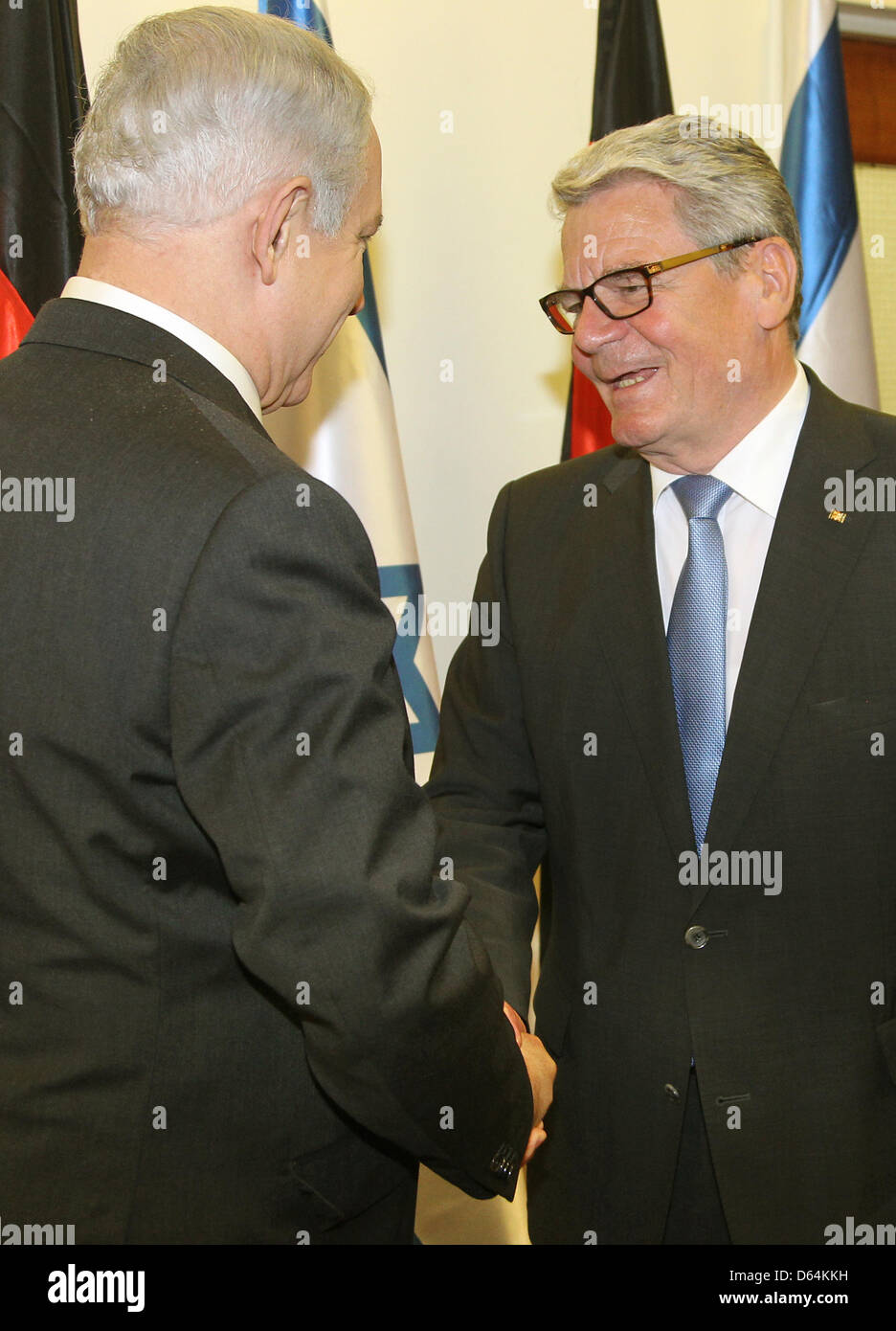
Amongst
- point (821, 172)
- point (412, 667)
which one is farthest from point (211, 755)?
point (821, 172)

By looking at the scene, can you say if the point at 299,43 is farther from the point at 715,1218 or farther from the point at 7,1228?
the point at 715,1218

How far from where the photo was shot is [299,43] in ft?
4.59

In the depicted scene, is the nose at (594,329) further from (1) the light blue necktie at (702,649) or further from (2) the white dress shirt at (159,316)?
(2) the white dress shirt at (159,316)

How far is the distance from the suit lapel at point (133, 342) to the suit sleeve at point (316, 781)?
19 cm

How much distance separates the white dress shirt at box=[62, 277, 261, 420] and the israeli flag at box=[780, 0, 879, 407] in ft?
5.88

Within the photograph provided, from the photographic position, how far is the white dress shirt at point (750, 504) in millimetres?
1822

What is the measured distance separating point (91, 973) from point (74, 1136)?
18cm

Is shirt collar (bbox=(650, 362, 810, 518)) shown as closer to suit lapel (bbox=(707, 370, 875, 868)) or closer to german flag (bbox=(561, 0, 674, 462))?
suit lapel (bbox=(707, 370, 875, 868))

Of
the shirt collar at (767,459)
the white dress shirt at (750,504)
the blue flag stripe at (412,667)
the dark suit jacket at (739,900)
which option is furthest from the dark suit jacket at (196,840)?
the blue flag stripe at (412,667)

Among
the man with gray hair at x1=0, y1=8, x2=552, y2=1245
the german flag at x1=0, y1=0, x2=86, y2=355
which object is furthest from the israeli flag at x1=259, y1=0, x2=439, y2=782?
the man with gray hair at x1=0, y1=8, x2=552, y2=1245

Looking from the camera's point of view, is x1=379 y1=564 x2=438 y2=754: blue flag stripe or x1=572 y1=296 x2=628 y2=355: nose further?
x1=379 y1=564 x2=438 y2=754: blue flag stripe

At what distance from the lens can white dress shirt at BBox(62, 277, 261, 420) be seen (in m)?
1.32

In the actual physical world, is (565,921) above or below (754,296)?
below
